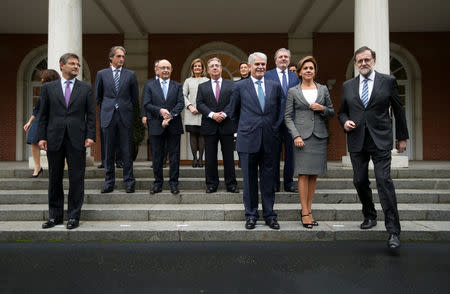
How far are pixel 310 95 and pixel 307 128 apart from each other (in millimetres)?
408

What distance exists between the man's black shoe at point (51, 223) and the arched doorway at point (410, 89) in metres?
9.95

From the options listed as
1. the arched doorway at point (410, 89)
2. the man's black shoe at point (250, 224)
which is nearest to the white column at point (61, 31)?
the man's black shoe at point (250, 224)

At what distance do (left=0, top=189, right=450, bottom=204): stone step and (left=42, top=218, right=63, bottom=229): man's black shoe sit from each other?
30.3 inches

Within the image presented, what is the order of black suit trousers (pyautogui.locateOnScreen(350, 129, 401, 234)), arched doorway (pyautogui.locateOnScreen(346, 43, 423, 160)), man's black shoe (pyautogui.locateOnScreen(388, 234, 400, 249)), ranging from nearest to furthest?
1. man's black shoe (pyautogui.locateOnScreen(388, 234, 400, 249))
2. black suit trousers (pyautogui.locateOnScreen(350, 129, 401, 234))
3. arched doorway (pyautogui.locateOnScreen(346, 43, 423, 160))

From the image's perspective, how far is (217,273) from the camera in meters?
3.12

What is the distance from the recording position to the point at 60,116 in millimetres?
4477

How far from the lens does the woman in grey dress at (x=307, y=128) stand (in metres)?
4.36

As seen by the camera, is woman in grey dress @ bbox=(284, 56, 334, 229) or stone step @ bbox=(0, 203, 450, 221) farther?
stone step @ bbox=(0, 203, 450, 221)

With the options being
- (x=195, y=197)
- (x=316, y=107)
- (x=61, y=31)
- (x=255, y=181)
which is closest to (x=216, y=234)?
(x=255, y=181)

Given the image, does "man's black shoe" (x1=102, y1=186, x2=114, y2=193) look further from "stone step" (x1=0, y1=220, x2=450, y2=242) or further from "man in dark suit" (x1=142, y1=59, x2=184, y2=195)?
"stone step" (x1=0, y1=220, x2=450, y2=242)

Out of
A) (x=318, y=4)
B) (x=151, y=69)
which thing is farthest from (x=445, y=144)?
(x=151, y=69)

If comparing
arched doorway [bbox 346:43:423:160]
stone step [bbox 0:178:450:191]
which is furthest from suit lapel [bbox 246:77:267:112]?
arched doorway [bbox 346:43:423:160]

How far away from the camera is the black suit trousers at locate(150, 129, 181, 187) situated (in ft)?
17.9

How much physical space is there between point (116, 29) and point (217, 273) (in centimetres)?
1014
